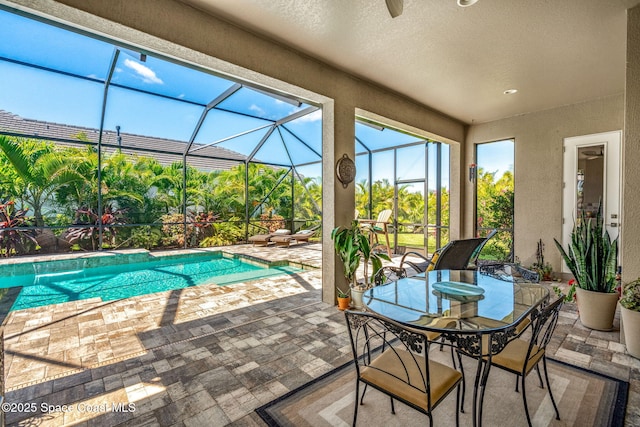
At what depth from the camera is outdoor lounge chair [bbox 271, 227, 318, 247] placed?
31.7 ft

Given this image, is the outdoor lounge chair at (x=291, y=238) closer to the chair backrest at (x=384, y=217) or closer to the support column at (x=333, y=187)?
the chair backrest at (x=384, y=217)

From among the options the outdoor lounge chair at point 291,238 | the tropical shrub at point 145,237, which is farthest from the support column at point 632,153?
the tropical shrub at point 145,237

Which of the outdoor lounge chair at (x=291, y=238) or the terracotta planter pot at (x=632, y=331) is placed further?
the outdoor lounge chair at (x=291, y=238)

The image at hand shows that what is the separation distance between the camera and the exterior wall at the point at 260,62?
2334 mm

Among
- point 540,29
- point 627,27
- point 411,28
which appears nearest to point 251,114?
point 411,28

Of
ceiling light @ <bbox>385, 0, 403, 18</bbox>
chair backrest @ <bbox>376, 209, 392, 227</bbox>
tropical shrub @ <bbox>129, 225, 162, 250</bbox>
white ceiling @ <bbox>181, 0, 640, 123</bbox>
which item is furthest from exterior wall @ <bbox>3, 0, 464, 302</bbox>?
tropical shrub @ <bbox>129, 225, 162, 250</bbox>

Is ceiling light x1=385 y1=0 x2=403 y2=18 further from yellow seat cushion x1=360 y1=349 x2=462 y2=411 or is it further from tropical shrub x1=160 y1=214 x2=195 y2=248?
tropical shrub x1=160 y1=214 x2=195 y2=248

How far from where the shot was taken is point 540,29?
9.64 ft

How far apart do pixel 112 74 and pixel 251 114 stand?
291 centimetres

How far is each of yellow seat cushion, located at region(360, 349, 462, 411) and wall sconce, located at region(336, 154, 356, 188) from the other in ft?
8.39

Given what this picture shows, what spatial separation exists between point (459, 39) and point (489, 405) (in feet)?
10.8

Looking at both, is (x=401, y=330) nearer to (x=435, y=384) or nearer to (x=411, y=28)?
(x=435, y=384)

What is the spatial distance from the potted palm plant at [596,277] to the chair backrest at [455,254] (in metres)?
1.01

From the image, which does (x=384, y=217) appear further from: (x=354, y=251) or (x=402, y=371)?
(x=402, y=371)
